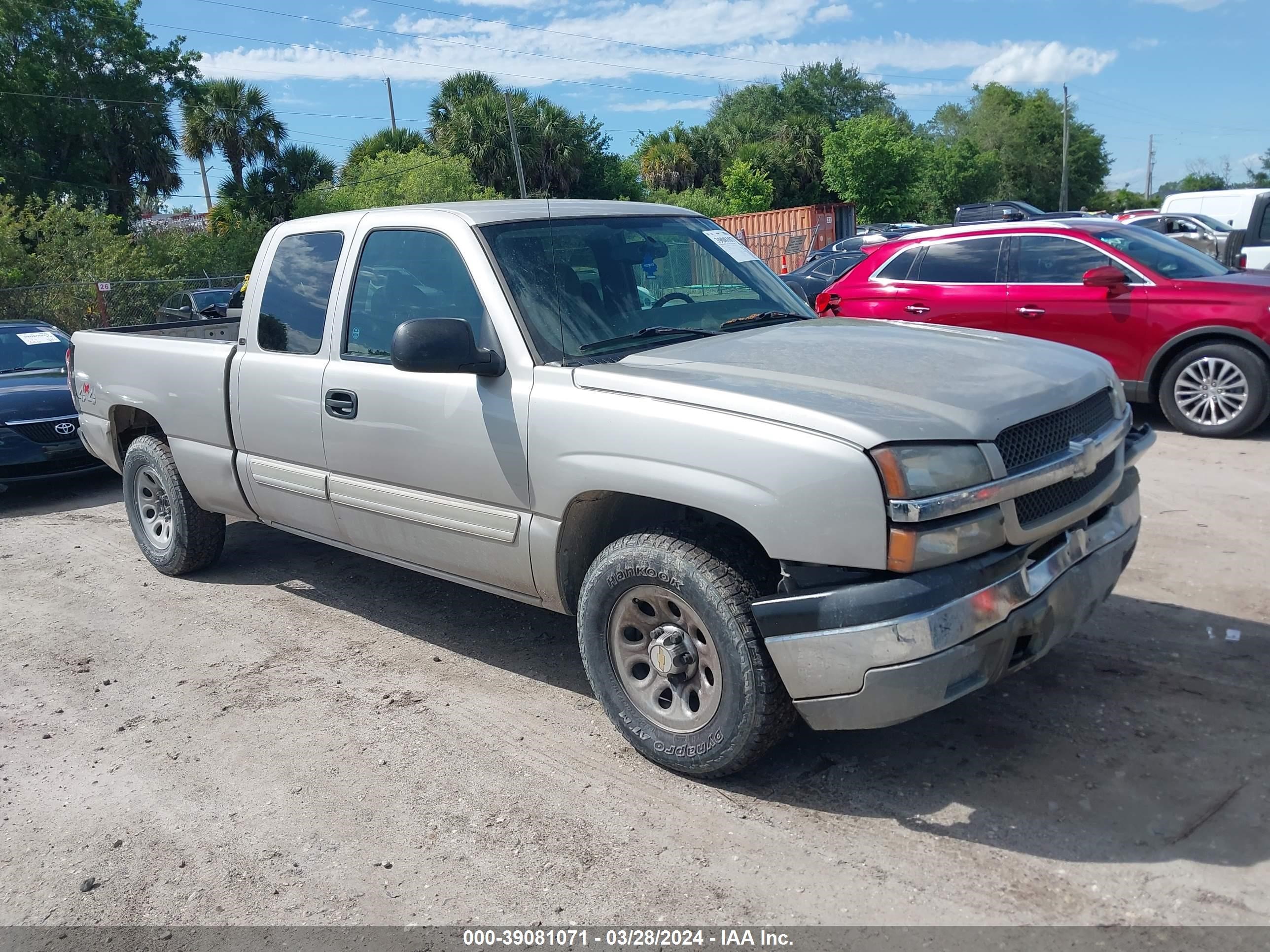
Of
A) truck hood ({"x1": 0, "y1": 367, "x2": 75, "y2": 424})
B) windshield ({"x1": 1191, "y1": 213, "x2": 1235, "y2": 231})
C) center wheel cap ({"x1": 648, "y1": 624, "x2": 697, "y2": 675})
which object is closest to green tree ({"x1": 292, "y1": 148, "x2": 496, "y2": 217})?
Answer: windshield ({"x1": 1191, "y1": 213, "x2": 1235, "y2": 231})

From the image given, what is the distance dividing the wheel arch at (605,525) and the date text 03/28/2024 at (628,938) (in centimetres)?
120

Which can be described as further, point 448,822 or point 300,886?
point 448,822

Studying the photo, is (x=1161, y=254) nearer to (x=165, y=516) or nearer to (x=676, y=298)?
(x=676, y=298)

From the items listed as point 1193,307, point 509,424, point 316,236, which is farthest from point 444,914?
point 1193,307

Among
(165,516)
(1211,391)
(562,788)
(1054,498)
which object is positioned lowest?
(562,788)

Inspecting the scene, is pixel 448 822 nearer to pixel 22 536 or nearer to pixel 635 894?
pixel 635 894

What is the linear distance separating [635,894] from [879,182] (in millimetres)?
52493

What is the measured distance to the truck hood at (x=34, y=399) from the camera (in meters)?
8.65

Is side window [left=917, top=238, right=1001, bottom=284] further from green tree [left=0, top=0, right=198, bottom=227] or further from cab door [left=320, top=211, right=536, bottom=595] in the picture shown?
green tree [left=0, top=0, right=198, bottom=227]

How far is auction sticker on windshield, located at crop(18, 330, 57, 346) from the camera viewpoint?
1032 centimetres

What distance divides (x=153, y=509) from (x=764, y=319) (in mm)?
4112

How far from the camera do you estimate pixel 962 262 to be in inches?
375

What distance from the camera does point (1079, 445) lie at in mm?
3443

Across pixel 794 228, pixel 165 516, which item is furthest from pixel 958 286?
pixel 794 228
